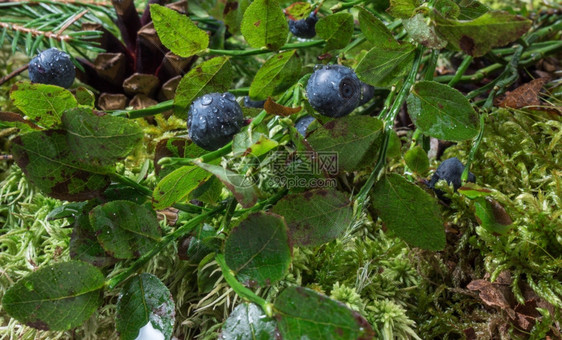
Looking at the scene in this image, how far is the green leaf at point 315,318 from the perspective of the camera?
15.8 inches

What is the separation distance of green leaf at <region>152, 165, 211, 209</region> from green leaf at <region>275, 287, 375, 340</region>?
16cm

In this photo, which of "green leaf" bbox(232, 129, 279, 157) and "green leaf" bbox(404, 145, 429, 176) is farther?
"green leaf" bbox(404, 145, 429, 176)

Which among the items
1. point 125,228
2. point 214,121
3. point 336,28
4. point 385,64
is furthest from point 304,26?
point 125,228

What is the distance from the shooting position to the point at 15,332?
690mm

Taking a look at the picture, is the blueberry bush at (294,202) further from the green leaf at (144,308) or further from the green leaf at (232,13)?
the green leaf at (232,13)

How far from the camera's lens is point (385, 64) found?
597 millimetres

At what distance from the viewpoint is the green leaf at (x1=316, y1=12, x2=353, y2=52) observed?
A: 0.66 m

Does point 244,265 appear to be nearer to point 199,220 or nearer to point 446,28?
point 199,220

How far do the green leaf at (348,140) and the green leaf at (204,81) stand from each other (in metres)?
0.16

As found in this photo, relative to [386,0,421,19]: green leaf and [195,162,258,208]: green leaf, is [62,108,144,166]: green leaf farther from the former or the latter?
[386,0,421,19]: green leaf

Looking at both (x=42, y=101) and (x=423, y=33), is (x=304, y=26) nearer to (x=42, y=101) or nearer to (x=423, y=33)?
(x=423, y=33)

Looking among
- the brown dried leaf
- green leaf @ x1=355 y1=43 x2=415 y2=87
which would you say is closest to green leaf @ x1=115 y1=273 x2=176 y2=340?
green leaf @ x1=355 y1=43 x2=415 y2=87

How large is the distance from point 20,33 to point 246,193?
0.88 m

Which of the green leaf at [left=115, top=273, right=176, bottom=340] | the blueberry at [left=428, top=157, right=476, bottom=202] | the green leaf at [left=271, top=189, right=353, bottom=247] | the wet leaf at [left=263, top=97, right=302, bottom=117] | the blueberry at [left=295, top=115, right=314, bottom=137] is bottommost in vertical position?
the blueberry at [left=428, top=157, right=476, bottom=202]
